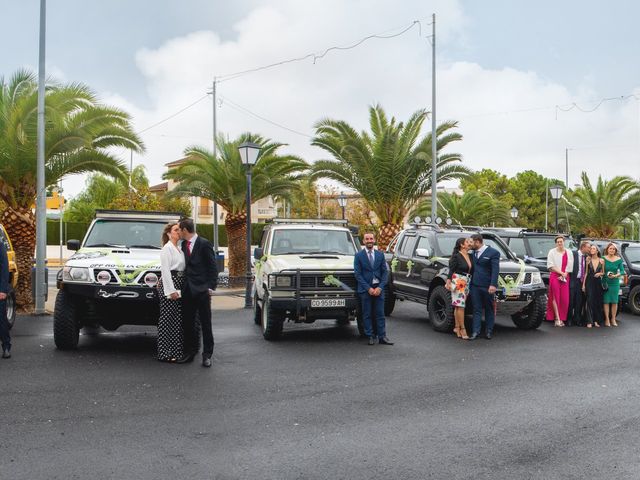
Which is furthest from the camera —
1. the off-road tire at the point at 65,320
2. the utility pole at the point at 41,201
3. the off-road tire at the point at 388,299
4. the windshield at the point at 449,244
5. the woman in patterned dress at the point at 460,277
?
the off-road tire at the point at 388,299

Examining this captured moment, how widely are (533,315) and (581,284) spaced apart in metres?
1.73

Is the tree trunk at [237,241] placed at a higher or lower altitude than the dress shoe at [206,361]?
higher

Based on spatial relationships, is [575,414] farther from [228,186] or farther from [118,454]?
[228,186]

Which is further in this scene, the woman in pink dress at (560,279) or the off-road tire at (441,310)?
the woman in pink dress at (560,279)

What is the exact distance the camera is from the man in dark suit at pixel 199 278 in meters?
8.77

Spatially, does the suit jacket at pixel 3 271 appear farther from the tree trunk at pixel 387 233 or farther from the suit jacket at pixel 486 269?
the tree trunk at pixel 387 233

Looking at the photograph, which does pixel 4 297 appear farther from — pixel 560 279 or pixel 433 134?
pixel 433 134

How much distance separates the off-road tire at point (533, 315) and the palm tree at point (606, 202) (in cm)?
1961

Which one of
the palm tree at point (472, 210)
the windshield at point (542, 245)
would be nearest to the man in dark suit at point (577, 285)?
the windshield at point (542, 245)

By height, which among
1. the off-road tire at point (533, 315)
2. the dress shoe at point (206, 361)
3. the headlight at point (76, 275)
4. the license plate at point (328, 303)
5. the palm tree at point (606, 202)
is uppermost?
the palm tree at point (606, 202)

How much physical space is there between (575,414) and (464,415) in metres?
1.09

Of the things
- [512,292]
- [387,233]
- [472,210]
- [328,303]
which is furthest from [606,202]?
[328,303]

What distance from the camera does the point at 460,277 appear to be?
1152 cm

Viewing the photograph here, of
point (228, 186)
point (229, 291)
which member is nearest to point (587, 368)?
point (229, 291)
